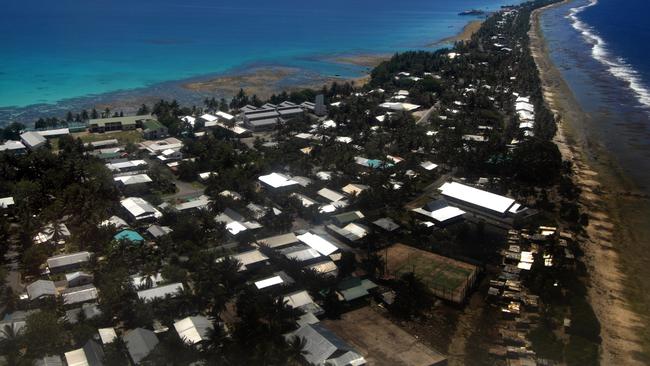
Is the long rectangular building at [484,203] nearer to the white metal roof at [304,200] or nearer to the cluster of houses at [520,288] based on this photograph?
the cluster of houses at [520,288]

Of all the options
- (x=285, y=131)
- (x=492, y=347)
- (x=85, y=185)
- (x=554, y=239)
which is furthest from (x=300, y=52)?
(x=492, y=347)

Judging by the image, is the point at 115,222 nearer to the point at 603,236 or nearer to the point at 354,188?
the point at 354,188

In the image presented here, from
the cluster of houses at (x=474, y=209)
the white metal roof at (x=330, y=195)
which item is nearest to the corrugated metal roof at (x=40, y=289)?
the white metal roof at (x=330, y=195)

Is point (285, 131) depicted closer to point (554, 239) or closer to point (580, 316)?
point (554, 239)

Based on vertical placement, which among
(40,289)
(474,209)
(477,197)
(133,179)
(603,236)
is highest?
(133,179)

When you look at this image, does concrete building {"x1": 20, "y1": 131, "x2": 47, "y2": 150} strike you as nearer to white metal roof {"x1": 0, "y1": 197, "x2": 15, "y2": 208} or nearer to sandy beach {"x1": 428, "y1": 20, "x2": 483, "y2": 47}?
white metal roof {"x1": 0, "y1": 197, "x2": 15, "y2": 208}

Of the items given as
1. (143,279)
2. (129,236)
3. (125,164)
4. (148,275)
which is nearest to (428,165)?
(129,236)

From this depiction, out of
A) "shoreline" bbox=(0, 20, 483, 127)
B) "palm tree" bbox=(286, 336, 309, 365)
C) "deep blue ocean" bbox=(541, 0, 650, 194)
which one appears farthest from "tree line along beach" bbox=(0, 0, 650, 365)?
"shoreline" bbox=(0, 20, 483, 127)
